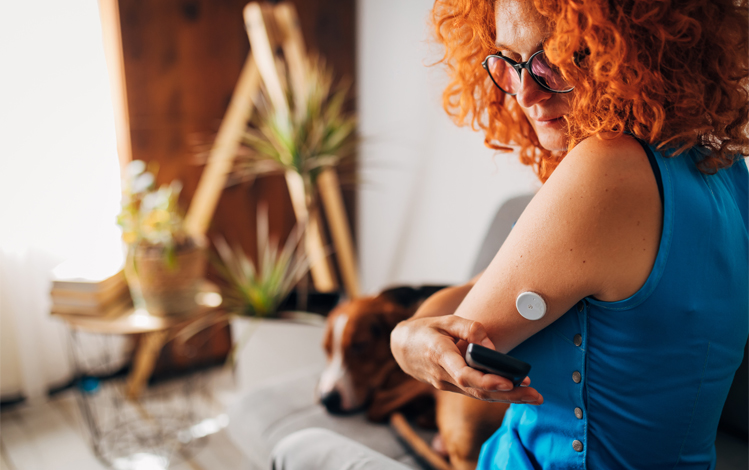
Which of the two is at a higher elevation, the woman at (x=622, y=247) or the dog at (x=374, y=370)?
the woman at (x=622, y=247)

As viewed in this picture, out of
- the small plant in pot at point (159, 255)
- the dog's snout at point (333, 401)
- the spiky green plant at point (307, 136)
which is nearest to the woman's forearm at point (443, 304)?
the dog's snout at point (333, 401)

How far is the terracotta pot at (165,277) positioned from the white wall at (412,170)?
83cm

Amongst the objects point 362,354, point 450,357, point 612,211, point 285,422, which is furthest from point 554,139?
point 285,422

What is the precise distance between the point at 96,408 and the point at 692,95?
2.35 m

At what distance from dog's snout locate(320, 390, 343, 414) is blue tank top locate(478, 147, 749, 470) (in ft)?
2.17

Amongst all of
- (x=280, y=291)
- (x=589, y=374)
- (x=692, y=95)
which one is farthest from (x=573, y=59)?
(x=280, y=291)

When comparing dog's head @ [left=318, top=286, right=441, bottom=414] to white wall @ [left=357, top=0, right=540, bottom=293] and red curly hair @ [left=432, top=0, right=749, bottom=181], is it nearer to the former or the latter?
white wall @ [left=357, top=0, right=540, bottom=293]

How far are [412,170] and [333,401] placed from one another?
1232 mm

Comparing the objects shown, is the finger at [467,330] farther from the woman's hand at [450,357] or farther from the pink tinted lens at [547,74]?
the pink tinted lens at [547,74]

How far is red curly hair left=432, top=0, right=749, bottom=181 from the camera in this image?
581mm

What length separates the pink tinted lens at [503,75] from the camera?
0.76 metres

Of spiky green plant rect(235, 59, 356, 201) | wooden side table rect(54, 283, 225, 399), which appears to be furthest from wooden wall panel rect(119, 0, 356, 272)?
wooden side table rect(54, 283, 225, 399)

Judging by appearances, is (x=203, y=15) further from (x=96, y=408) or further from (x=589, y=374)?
(x=589, y=374)

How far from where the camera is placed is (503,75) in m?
0.79
